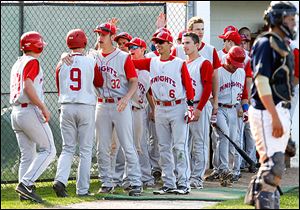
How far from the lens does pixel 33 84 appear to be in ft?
33.2

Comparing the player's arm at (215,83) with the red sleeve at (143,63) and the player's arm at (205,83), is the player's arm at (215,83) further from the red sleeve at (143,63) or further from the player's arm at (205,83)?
the red sleeve at (143,63)

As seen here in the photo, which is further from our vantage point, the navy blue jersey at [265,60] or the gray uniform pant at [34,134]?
the gray uniform pant at [34,134]

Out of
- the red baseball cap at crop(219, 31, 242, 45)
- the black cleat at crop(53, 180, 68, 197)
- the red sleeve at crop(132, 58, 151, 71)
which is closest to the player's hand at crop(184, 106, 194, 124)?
the red sleeve at crop(132, 58, 151, 71)

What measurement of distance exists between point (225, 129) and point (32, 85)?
3423 millimetres

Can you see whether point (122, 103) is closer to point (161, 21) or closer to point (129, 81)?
point (129, 81)

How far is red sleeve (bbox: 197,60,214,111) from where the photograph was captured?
11.5 m

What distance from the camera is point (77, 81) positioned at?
10.6 m

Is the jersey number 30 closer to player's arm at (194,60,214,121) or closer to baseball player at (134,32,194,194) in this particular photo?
baseball player at (134,32,194,194)

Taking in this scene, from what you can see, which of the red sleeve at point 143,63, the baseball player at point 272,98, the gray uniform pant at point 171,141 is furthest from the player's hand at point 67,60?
the baseball player at point 272,98

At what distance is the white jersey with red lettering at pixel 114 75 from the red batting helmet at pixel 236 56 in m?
2.03

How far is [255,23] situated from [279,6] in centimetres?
947

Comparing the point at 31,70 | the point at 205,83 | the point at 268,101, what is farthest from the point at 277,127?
the point at 205,83

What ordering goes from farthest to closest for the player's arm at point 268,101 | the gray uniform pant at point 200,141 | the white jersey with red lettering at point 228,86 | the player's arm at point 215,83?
the white jersey with red lettering at point 228,86
the player's arm at point 215,83
the gray uniform pant at point 200,141
the player's arm at point 268,101

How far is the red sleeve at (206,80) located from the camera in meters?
11.5
